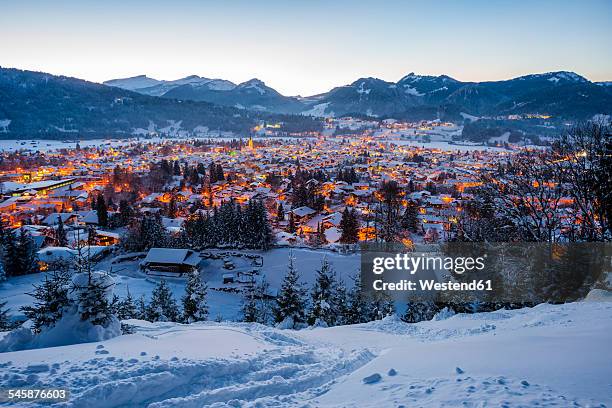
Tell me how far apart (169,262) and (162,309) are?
1073cm

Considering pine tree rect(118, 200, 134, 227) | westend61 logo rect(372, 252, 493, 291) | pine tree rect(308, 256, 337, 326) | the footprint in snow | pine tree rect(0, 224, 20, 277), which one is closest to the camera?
the footprint in snow

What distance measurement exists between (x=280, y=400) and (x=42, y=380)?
3.21 m

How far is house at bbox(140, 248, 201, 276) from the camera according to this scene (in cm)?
2895

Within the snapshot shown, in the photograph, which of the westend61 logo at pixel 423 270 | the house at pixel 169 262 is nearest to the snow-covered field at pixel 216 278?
the house at pixel 169 262

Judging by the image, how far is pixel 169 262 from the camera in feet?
95.1

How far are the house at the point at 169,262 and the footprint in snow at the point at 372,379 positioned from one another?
82.5 feet

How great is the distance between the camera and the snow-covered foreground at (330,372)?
449 centimetres

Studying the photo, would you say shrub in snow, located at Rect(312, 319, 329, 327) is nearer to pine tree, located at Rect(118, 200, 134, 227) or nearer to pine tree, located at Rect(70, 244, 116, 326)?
pine tree, located at Rect(70, 244, 116, 326)

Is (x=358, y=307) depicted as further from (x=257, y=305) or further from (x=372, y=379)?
(x=372, y=379)

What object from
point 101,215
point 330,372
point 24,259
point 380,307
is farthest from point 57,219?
point 330,372

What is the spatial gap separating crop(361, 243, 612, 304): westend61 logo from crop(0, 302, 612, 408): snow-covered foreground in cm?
564

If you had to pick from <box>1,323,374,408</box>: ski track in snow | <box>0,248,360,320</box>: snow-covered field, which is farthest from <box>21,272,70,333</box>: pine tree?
<box>0,248,360,320</box>: snow-covered field

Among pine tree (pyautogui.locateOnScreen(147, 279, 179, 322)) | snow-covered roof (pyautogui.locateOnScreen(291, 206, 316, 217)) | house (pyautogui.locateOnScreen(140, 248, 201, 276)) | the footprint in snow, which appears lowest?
house (pyautogui.locateOnScreen(140, 248, 201, 276))

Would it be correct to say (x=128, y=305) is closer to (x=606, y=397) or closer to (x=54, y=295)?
(x=54, y=295)
